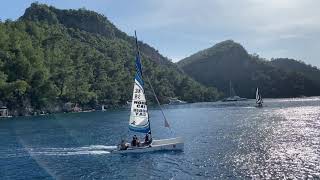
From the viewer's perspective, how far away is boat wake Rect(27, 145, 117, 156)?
67062 mm

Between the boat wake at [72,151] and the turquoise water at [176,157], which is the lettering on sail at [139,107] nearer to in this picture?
the turquoise water at [176,157]

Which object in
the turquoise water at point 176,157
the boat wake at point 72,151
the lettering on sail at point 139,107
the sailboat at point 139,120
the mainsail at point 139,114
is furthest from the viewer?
the boat wake at point 72,151

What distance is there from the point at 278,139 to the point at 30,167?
141 feet

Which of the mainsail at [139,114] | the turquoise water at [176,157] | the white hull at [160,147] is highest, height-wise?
the mainsail at [139,114]

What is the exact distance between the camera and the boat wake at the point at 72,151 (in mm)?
67062

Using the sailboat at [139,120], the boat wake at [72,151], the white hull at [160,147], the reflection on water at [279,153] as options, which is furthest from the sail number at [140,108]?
the reflection on water at [279,153]

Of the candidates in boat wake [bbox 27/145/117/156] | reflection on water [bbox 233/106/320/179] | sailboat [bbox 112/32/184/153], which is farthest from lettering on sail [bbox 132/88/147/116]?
reflection on water [bbox 233/106/320/179]

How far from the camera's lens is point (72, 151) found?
69.4 meters

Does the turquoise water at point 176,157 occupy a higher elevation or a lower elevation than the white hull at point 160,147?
lower

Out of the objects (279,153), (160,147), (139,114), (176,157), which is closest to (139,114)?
(139,114)

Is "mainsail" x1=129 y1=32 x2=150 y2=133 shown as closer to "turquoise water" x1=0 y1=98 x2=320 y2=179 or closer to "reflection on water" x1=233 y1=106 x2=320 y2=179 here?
"turquoise water" x1=0 y1=98 x2=320 y2=179

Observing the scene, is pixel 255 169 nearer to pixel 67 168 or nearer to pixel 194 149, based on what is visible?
pixel 194 149

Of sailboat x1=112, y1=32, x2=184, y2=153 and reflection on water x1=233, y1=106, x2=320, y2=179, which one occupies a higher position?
sailboat x1=112, y1=32, x2=184, y2=153

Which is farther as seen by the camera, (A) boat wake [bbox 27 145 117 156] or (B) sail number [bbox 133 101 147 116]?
(A) boat wake [bbox 27 145 117 156]
